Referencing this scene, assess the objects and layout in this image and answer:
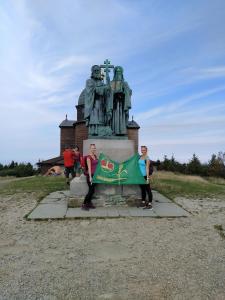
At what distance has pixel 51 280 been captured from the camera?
15.0 ft

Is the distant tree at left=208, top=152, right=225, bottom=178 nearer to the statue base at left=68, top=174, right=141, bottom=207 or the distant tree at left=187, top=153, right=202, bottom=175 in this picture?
the distant tree at left=187, top=153, right=202, bottom=175

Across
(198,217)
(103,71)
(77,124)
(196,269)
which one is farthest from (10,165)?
(196,269)

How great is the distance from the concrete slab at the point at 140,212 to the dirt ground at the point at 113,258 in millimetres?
387

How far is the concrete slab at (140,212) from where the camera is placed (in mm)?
8516

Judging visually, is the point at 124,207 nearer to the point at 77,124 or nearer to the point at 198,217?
the point at 198,217

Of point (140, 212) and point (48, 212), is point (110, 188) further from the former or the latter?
point (48, 212)

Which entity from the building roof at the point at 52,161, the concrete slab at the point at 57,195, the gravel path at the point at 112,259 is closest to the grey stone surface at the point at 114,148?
the concrete slab at the point at 57,195

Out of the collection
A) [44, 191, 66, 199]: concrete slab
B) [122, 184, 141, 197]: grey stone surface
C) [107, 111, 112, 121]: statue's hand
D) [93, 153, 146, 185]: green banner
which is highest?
[107, 111, 112, 121]: statue's hand

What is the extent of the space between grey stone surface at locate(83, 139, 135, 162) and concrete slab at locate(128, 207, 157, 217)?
1.63 m

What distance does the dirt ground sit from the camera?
429 centimetres

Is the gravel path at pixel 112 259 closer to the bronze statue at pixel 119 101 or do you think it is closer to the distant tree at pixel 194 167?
the bronze statue at pixel 119 101

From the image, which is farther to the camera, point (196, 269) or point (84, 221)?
point (84, 221)

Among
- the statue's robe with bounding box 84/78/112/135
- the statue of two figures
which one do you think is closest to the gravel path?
the statue of two figures

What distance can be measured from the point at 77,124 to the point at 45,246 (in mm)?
32157
